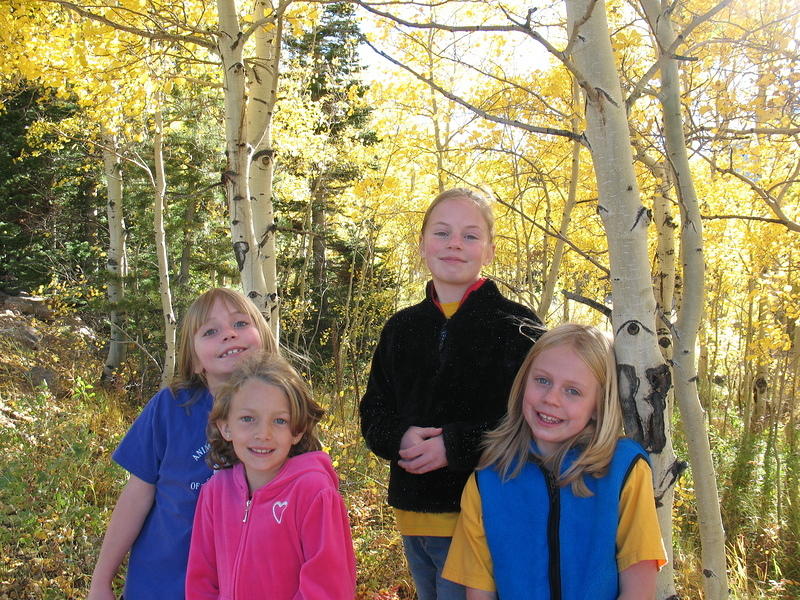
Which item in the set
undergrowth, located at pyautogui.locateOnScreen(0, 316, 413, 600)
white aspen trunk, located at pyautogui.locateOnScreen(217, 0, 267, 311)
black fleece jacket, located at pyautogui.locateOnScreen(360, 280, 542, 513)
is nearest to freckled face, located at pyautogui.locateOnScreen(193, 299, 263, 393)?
black fleece jacket, located at pyautogui.locateOnScreen(360, 280, 542, 513)

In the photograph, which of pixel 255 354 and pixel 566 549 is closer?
pixel 566 549

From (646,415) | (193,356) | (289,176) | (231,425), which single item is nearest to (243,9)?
(289,176)

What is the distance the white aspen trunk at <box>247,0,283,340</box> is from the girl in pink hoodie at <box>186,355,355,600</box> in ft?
5.72

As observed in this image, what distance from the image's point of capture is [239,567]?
1647mm

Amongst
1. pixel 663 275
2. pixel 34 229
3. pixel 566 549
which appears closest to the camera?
pixel 566 549

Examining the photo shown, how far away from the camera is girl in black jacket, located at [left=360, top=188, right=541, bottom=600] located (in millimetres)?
1775

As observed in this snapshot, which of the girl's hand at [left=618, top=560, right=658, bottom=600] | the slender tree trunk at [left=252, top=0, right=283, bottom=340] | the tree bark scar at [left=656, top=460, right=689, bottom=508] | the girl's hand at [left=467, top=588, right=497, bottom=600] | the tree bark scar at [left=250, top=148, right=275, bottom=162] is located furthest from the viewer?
the tree bark scar at [left=250, top=148, right=275, bottom=162]

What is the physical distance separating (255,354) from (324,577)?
69 centimetres

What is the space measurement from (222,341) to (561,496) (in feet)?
3.67

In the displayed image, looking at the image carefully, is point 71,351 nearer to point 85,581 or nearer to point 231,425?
point 85,581

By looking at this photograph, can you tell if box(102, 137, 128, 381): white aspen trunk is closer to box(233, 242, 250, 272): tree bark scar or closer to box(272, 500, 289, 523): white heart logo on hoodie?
box(233, 242, 250, 272): tree bark scar

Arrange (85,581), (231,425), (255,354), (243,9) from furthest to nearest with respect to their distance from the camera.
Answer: (243,9) < (85,581) < (255,354) < (231,425)

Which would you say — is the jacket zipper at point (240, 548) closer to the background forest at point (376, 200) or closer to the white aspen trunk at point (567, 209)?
the background forest at point (376, 200)

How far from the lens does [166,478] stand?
6.35 ft
